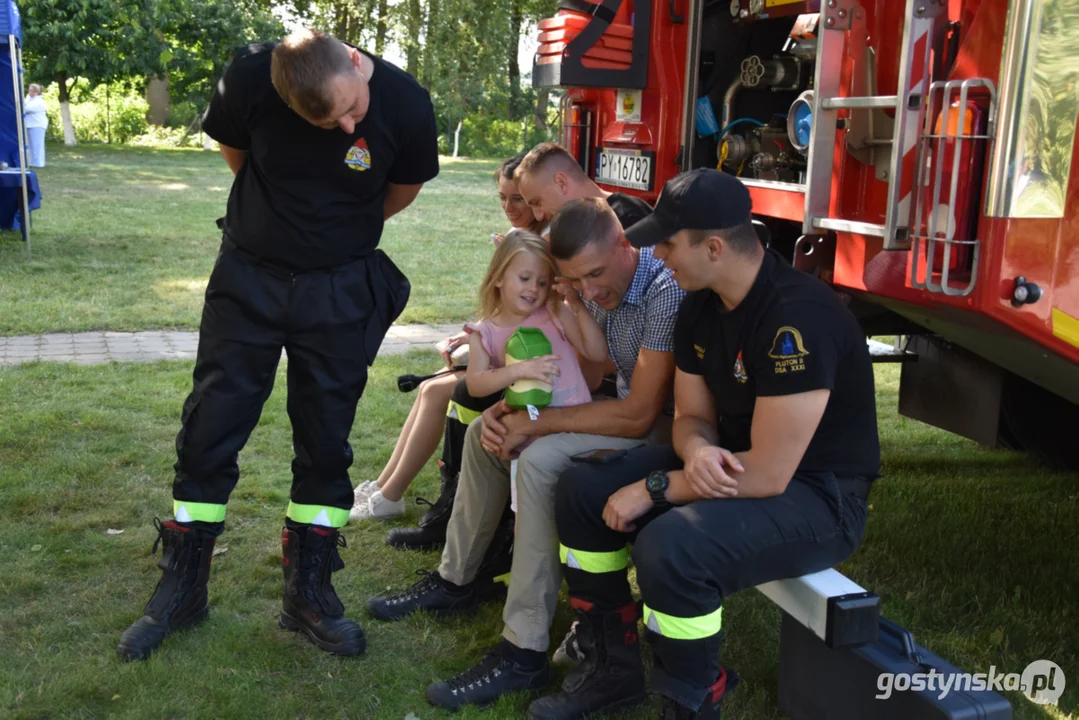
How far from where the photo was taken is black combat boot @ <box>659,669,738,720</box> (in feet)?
8.21

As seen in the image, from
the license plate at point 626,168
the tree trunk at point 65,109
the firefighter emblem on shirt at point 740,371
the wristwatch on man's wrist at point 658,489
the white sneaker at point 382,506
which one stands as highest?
the tree trunk at point 65,109

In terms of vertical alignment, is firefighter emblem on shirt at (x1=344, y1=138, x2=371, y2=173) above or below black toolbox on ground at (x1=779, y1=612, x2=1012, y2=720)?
above

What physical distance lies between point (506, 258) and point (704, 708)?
1.45 meters

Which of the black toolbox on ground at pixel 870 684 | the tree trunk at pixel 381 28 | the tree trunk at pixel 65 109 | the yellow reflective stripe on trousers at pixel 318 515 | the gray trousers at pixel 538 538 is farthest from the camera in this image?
the tree trunk at pixel 381 28

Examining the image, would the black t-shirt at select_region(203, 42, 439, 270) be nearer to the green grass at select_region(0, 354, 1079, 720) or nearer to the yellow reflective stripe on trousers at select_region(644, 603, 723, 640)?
the green grass at select_region(0, 354, 1079, 720)

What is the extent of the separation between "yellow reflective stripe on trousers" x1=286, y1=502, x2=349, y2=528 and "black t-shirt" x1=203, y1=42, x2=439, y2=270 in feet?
2.42

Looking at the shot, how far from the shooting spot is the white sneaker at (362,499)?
13.8 ft

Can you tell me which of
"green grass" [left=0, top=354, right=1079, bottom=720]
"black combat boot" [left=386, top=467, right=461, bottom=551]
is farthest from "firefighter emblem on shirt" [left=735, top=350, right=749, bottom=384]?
"black combat boot" [left=386, top=467, right=461, bottom=551]

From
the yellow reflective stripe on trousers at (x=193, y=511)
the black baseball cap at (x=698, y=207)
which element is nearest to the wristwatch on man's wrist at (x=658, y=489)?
the black baseball cap at (x=698, y=207)

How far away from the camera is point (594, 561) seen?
2.76 meters

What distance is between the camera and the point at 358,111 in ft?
9.27

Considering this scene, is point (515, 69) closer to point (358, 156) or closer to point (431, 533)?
point (431, 533)

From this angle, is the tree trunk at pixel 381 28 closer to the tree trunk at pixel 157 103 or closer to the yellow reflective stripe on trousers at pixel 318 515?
the tree trunk at pixel 157 103

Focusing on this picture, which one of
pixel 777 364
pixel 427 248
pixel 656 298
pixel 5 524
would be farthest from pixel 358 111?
pixel 427 248
